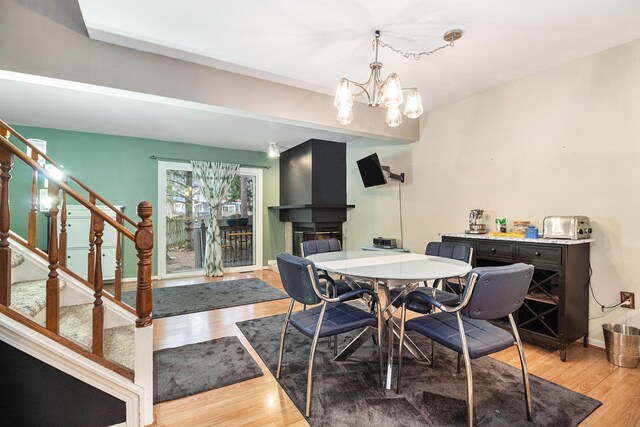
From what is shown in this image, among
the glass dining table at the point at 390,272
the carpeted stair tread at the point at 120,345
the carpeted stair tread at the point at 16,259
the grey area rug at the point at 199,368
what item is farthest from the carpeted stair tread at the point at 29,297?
the glass dining table at the point at 390,272

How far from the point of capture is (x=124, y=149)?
4809 mm

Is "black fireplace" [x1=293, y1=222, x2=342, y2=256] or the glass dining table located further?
"black fireplace" [x1=293, y1=222, x2=342, y2=256]

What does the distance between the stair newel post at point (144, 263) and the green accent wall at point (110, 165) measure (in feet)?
12.9

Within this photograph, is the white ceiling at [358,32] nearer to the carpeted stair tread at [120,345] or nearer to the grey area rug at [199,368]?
the carpeted stair tread at [120,345]

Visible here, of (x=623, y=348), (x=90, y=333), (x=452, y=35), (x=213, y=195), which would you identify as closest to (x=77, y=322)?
(x=90, y=333)

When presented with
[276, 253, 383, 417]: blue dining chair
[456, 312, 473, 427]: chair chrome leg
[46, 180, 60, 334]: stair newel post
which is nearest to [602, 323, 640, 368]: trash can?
[456, 312, 473, 427]: chair chrome leg

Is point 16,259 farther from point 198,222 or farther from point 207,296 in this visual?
point 198,222

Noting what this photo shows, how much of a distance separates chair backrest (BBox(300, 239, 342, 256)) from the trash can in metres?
2.31

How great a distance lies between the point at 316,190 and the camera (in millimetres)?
5105

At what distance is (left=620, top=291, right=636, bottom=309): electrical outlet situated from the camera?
2312mm

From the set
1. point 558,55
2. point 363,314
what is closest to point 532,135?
point 558,55

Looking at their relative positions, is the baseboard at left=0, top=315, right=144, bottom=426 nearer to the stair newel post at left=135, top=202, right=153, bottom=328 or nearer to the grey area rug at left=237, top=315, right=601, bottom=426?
the stair newel post at left=135, top=202, right=153, bottom=328

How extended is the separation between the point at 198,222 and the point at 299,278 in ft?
14.2

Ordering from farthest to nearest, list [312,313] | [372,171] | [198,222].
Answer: [198,222], [372,171], [312,313]
